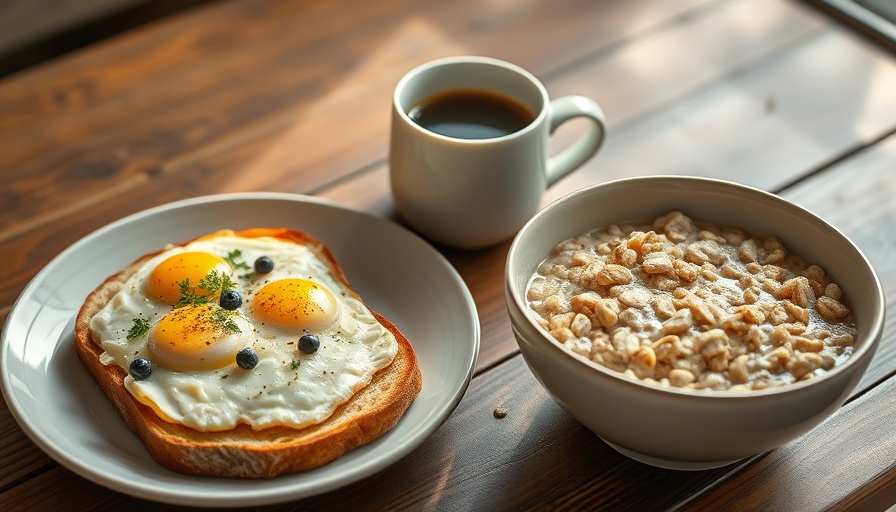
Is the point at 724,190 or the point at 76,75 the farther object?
the point at 76,75

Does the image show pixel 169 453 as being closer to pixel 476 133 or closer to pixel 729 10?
pixel 476 133

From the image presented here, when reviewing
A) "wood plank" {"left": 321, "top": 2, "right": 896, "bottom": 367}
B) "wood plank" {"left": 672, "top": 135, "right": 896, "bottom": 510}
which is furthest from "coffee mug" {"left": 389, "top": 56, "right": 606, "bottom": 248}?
"wood plank" {"left": 672, "top": 135, "right": 896, "bottom": 510}

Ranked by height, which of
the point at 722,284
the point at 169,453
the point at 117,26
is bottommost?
the point at 117,26

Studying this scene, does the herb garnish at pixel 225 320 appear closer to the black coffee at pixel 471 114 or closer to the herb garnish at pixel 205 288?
the herb garnish at pixel 205 288

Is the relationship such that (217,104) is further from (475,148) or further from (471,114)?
(475,148)

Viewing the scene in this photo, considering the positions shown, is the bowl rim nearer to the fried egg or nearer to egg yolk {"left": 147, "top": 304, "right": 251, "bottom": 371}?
the fried egg

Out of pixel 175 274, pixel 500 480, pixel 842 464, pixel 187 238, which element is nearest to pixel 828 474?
pixel 842 464

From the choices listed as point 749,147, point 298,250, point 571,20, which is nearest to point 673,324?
point 298,250

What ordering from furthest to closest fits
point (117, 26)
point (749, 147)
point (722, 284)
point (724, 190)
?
point (117, 26) < point (749, 147) < point (724, 190) < point (722, 284)
